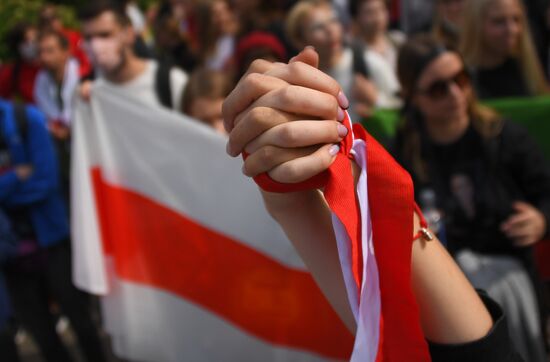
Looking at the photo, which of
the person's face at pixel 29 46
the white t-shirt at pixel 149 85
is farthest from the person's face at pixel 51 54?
the white t-shirt at pixel 149 85

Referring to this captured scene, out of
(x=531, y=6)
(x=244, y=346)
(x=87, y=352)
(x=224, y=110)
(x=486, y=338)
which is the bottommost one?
(x=87, y=352)

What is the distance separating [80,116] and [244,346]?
1412 mm

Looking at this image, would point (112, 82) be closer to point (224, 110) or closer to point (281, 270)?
point (281, 270)

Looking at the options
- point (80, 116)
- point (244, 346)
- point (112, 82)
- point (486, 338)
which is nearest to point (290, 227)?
point (486, 338)

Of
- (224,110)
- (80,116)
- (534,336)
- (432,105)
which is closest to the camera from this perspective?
(224,110)

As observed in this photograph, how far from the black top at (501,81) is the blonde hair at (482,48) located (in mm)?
27

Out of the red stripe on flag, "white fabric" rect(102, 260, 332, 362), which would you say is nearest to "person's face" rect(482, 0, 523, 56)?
the red stripe on flag

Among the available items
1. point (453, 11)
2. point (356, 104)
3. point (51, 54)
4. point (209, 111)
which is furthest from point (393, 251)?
point (51, 54)

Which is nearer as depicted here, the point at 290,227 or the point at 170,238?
the point at 290,227

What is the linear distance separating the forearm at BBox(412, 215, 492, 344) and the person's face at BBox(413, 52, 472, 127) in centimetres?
160

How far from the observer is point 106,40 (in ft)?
13.4

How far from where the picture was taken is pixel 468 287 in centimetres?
116

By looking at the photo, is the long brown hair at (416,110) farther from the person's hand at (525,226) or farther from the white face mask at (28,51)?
the white face mask at (28,51)

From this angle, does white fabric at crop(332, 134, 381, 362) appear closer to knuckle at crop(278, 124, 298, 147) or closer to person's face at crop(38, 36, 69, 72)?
knuckle at crop(278, 124, 298, 147)
